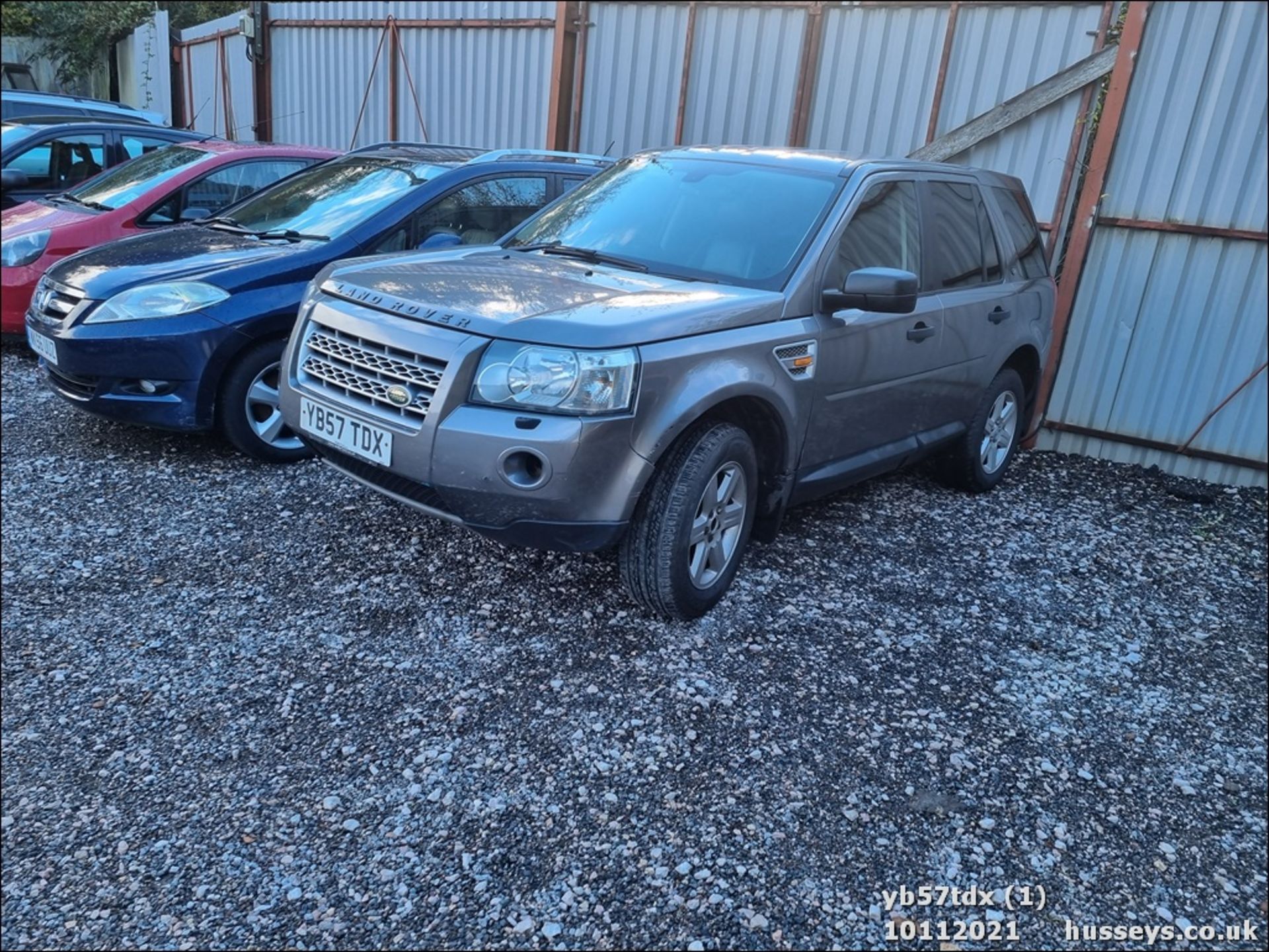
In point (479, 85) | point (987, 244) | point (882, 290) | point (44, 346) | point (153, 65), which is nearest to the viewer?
point (882, 290)

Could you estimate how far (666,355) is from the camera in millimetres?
3232

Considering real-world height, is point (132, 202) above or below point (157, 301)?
above

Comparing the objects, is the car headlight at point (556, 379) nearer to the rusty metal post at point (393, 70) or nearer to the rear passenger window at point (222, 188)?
the rear passenger window at point (222, 188)

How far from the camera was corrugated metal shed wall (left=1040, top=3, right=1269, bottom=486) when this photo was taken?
582 centimetres

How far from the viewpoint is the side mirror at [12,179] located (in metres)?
7.71

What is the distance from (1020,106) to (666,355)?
481 centimetres

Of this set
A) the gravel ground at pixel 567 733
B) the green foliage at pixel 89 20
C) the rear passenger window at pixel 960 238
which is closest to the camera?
the gravel ground at pixel 567 733

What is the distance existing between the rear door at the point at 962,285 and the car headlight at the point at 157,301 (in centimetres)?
347

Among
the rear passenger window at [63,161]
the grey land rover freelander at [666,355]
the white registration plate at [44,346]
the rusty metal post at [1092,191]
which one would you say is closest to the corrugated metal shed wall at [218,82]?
the rear passenger window at [63,161]

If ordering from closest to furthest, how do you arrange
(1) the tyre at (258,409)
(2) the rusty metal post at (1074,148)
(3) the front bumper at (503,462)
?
(3) the front bumper at (503,462) → (1) the tyre at (258,409) → (2) the rusty metal post at (1074,148)

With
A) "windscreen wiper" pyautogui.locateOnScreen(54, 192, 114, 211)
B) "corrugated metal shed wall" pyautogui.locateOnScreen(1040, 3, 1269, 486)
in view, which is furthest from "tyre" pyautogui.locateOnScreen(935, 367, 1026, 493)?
"windscreen wiper" pyautogui.locateOnScreen(54, 192, 114, 211)

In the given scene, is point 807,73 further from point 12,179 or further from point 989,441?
point 12,179

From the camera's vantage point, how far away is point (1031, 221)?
18.4ft

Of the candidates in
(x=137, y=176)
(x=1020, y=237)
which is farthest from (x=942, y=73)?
(x=137, y=176)
